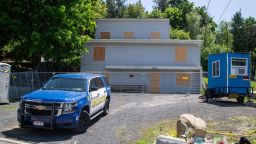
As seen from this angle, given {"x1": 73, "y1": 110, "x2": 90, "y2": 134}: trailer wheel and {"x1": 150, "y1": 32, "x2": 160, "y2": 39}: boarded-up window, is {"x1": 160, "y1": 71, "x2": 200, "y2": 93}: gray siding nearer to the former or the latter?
{"x1": 150, "y1": 32, "x2": 160, "y2": 39}: boarded-up window

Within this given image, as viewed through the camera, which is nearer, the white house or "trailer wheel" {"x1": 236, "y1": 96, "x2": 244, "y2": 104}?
"trailer wheel" {"x1": 236, "y1": 96, "x2": 244, "y2": 104}

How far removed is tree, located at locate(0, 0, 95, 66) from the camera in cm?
2792

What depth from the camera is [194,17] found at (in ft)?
228

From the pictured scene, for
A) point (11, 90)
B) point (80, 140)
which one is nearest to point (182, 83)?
point (11, 90)

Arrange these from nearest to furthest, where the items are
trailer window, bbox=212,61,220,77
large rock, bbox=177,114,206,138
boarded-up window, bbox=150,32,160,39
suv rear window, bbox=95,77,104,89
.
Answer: large rock, bbox=177,114,206,138 → suv rear window, bbox=95,77,104,89 → trailer window, bbox=212,61,220,77 → boarded-up window, bbox=150,32,160,39

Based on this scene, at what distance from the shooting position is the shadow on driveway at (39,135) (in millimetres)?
11883

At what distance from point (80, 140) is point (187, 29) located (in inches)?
2402

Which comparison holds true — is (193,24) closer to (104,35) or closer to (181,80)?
(104,35)

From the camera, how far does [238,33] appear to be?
8006 centimetres

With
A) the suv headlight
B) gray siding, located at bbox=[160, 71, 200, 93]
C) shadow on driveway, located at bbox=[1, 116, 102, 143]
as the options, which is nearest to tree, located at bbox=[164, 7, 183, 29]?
gray siding, located at bbox=[160, 71, 200, 93]

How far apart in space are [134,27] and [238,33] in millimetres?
42812

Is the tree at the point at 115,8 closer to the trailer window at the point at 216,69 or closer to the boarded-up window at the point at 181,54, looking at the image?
the boarded-up window at the point at 181,54

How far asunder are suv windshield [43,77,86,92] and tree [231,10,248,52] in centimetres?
6752

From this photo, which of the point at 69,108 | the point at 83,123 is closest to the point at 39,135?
the point at 69,108
